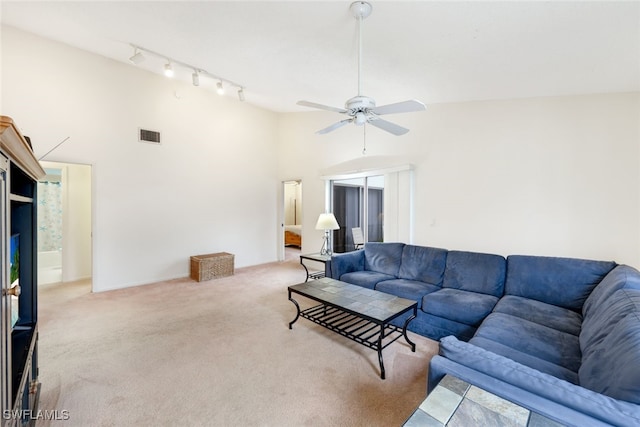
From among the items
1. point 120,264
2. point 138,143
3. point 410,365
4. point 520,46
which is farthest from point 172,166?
point 520,46

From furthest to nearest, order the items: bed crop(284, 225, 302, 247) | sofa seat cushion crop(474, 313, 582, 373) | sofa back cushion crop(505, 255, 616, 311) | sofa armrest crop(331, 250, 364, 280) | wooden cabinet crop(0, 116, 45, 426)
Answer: bed crop(284, 225, 302, 247) → sofa armrest crop(331, 250, 364, 280) → sofa back cushion crop(505, 255, 616, 311) → sofa seat cushion crop(474, 313, 582, 373) → wooden cabinet crop(0, 116, 45, 426)

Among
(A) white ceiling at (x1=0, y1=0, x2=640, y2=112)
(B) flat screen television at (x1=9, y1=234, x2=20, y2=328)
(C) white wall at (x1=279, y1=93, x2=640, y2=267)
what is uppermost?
(A) white ceiling at (x1=0, y1=0, x2=640, y2=112)

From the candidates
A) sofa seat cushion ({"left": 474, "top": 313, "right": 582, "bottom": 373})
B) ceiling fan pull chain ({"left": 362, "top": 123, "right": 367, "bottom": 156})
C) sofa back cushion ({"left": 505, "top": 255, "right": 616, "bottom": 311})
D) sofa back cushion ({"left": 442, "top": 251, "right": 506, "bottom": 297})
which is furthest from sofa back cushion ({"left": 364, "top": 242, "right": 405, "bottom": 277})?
ceiling fan pull chain ({"left": 362, "top": 123, "right": 367, "bottom": 156})

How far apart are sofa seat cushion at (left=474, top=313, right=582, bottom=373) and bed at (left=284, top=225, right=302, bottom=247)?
6642mm

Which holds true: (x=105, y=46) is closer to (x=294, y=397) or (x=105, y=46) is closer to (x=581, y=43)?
(x=294, y=397)

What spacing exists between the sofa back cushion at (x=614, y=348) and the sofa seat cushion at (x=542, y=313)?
0.23m

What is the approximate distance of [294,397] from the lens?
191 cm

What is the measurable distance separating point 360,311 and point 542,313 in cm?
155

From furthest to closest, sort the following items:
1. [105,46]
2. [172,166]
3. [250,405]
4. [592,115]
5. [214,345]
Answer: [172,166] → [105,46] → [592,115] → [214,345] → [250,405]

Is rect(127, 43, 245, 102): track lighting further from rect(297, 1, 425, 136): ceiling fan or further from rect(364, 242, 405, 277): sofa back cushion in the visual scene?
rect(364, 242, 405, 277): sofa back cushion

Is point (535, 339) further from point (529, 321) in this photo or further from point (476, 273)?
point (476, 273)

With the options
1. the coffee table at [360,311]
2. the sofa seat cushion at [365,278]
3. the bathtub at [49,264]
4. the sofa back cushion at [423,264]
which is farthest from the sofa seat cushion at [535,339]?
the bathtub at [49,264]

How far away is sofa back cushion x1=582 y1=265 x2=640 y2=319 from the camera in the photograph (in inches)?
74.5

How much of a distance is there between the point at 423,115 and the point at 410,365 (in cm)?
340
